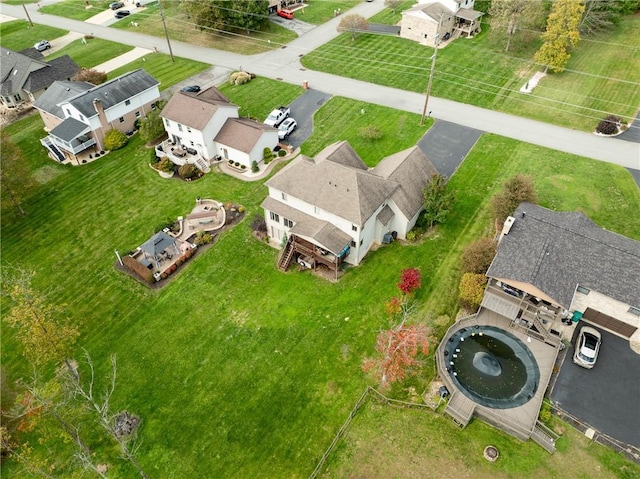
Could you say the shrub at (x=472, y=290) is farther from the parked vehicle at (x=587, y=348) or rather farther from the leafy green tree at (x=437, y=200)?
the parked vehicle at (x=587, y=348)

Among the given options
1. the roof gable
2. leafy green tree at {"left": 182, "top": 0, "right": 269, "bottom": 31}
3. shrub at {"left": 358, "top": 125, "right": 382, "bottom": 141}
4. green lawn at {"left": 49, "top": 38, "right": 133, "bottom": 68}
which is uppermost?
leafy green tree at {"left": 182, "top": 0, "right": 269, "bottom": 31}

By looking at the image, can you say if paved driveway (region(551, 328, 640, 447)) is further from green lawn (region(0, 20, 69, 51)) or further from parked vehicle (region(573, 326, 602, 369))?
green lawn (region(0, 20, 69, 51))

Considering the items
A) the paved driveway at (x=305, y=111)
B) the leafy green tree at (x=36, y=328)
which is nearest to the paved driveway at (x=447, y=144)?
the paved driveway at (x=305, y=111)

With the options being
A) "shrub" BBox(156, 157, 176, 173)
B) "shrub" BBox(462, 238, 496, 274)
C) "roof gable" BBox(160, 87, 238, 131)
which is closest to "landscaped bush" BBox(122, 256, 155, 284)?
"shrub" BBox(156, 157, 176, 173)

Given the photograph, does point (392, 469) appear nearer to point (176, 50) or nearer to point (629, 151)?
point (629, 151)

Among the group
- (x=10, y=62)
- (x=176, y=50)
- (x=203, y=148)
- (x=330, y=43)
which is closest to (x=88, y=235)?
(x=203, y=148)
